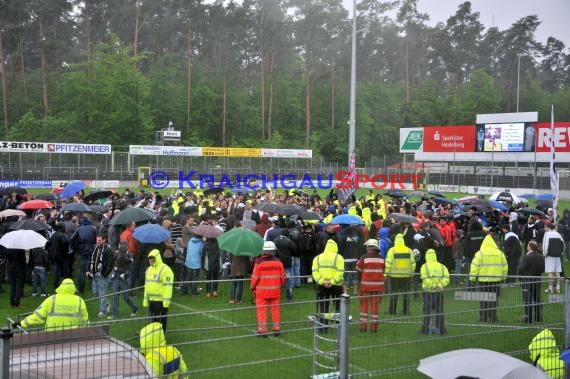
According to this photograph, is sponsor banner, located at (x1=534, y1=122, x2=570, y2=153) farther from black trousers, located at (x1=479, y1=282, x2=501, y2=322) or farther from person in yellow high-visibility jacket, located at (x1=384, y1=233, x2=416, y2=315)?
black trousers, located at (x1=479, y1=282, x2=501, y2=322)

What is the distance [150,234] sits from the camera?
12.1 meters

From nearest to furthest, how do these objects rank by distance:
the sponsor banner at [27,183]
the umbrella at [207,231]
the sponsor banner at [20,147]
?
the umbrella at [207,231] < the sponsor banner at [27,183] < the sponsor banner at [20,147]

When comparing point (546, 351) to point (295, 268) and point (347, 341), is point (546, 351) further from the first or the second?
point (295, 268)

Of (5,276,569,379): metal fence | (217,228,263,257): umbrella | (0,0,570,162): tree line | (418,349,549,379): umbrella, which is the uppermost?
(0,0,570,162): tree line

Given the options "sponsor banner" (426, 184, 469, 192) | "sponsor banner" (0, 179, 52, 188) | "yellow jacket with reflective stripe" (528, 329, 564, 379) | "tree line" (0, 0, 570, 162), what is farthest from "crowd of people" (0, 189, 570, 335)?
"tree line" (0, 0, 570, 162)

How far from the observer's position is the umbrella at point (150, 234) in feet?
39.4

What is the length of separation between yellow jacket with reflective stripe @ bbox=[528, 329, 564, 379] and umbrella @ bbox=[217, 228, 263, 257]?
5.80 metres

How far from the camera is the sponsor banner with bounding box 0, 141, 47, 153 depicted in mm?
43531

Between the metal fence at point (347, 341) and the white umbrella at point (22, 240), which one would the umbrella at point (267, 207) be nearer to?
the white umbrella at point (22, 240)

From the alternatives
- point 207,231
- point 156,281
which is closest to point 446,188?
point 207,231

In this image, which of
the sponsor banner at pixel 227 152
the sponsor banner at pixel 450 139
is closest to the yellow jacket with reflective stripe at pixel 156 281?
the sponsor banner at pixel 227 152

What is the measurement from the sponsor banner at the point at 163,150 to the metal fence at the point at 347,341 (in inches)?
1693

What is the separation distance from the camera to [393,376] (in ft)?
23.5

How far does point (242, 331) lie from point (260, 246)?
12.4 feet
